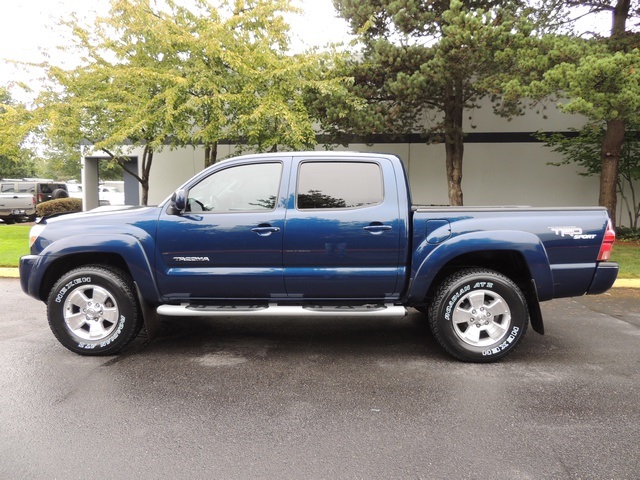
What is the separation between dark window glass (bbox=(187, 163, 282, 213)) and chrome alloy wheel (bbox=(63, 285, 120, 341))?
1178 mm

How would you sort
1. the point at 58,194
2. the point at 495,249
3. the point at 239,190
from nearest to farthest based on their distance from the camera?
the point at 495,249, the point at 239,190, the point at 58,194

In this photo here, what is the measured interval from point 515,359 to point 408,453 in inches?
81.0

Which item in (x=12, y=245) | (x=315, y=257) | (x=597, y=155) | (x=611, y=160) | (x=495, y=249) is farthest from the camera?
(x=597, y=155)

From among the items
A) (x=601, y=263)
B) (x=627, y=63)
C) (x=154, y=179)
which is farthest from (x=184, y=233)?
(x=154, y=179)

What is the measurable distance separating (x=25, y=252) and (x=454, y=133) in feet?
36.8

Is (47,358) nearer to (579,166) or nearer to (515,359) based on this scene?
(515,359)

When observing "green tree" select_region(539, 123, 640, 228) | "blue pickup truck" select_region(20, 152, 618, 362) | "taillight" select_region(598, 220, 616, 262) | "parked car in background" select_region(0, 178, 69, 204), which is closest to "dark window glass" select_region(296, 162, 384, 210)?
"blue pickup truck" select_region(20, 152, 618, 362)

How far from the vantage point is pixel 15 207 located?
17656 mm

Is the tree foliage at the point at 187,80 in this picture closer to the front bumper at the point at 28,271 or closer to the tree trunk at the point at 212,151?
the tree trunk at the point at 212,151

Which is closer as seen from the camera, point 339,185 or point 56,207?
point 339,185

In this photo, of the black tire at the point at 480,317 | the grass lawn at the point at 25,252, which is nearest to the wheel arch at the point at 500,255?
the black tire at the point at 480,317

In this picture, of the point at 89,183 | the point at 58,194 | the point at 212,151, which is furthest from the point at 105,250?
the point at 58,194

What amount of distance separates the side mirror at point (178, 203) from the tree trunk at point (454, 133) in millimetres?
9422

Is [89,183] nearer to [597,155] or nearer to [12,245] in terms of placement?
[12,245]
